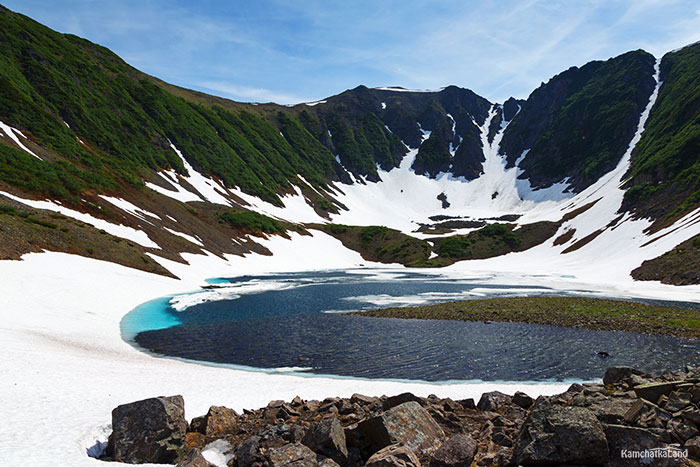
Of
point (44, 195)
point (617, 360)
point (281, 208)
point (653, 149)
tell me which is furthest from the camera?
point (281, 208)

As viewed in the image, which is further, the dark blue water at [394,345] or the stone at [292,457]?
the dark blue water at [394,345]

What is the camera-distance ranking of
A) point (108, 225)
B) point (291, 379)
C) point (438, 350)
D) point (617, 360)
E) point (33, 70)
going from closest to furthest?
point (291, 379) → point (617, 360) → point (438, 350) → point (108, 225) → point (33, 70)

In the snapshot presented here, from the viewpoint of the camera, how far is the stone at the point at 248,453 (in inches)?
368

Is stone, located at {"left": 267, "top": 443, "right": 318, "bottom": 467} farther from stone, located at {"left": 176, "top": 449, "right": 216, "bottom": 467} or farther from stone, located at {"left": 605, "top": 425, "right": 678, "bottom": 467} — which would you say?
stone, located at {"left": 605, "top": 425, "right": 678, "bottom": 467}

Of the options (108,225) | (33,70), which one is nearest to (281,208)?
(33,70)

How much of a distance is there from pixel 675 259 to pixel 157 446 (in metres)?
79.2

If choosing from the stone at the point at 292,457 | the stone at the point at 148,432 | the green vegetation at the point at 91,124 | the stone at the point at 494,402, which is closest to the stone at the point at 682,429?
the stone at the point at 494,402

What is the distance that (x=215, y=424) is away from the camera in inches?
459

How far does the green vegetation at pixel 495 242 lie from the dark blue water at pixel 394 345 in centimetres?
9723

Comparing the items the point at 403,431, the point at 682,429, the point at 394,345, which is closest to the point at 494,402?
the point at 403,431

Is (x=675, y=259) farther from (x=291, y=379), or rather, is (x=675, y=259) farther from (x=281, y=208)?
(x=281, y=208)

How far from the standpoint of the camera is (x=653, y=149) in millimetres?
142375

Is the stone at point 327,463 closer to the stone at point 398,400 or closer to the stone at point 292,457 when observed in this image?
the stone at point 292,457

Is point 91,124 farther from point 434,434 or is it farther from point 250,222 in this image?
point 434,434
